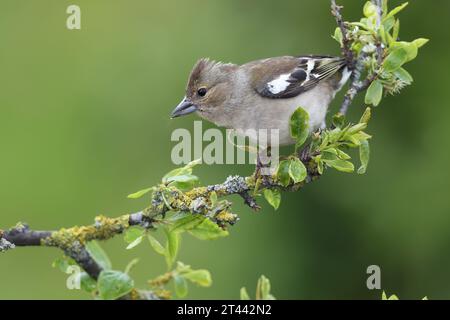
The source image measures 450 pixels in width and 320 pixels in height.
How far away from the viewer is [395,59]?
382 centimetres

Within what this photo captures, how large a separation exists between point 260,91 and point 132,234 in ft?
7.78

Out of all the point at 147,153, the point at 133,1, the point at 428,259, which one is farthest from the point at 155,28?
the point at 428,259

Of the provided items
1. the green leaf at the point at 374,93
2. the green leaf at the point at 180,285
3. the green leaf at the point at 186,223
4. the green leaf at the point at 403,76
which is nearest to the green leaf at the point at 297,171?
the green leaf at the point at 186,223

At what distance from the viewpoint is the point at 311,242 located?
6508 millimetres

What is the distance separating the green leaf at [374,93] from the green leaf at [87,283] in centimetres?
172

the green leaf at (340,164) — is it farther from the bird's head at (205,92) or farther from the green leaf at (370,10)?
the bird's head at (205,92)

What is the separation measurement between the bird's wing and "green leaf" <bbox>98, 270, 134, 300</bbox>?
2579mm

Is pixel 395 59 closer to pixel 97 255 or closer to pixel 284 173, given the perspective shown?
pixel 284 173

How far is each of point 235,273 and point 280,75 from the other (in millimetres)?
2000

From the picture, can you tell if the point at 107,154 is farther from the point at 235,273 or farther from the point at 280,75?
the point at 280,75

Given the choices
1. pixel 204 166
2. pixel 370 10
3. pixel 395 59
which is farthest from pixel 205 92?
pixel 395 59

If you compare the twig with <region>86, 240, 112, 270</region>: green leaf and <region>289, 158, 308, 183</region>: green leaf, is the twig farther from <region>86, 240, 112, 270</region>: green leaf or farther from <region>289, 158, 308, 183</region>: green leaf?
<region>86, 240, 112, 270</region>: green leaf

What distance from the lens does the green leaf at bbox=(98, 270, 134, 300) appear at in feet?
9.98

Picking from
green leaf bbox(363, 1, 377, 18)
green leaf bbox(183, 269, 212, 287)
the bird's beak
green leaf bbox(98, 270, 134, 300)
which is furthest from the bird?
green leaf bbox(98, 270, 134, 300)
